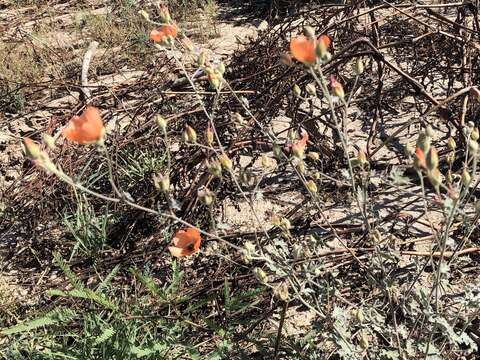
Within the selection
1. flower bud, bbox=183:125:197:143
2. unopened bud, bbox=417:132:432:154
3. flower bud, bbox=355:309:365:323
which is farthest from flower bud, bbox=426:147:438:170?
flower bud, bbox=183:125:197:143

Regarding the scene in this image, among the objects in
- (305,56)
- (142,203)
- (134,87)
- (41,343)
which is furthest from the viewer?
(134,87)

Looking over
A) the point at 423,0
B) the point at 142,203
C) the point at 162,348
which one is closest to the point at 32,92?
the point at 142,203

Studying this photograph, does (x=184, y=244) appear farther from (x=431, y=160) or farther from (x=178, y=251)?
(x=431, y=160)

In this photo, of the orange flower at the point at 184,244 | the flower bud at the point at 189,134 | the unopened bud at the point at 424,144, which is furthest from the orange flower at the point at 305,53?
the orange flower at the point at 184,244

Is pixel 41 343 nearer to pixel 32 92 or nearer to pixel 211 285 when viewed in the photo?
pixel 211 285

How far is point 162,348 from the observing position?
166 centimetres

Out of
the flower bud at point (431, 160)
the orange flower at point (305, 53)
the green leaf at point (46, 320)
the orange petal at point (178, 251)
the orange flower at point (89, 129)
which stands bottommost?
the green leaf at point (46, 320)

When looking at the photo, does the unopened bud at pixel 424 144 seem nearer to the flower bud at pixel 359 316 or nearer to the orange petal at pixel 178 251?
the flower bud at pixel 359 316

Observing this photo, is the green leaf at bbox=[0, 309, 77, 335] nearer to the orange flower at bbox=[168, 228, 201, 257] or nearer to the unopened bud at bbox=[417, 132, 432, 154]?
the orange flower at bbox=[168, 228, 201, 257]

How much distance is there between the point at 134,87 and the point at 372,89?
1.57m

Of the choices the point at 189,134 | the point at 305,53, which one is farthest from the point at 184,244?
the point at 305,53

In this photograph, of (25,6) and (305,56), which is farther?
(25,6)

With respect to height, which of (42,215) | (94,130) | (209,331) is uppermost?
(94,130)

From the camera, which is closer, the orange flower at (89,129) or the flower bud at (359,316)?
the orange flower at (89,129)
